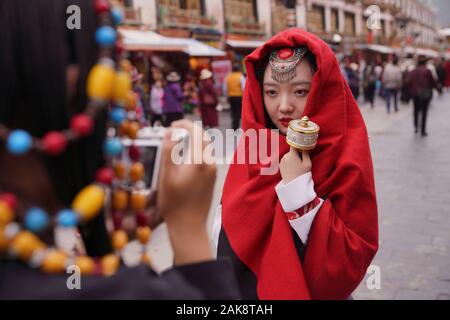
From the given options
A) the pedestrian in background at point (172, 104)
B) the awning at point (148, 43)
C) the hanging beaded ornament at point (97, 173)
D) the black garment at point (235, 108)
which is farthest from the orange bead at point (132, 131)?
the awning at point (148, 43)

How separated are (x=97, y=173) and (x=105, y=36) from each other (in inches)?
8.1

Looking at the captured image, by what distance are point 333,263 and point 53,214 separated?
103cm

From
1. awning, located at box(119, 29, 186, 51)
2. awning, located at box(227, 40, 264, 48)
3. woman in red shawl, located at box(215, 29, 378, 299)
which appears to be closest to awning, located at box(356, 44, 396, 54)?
awning, located at box(227, 40, 264, 48)

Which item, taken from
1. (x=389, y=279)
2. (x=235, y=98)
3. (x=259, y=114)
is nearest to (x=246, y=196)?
(x=259, y=114)

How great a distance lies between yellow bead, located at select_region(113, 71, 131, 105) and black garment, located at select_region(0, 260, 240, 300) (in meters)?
0.26

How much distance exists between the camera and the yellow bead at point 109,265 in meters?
0.79

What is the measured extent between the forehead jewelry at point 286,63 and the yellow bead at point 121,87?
1163mm

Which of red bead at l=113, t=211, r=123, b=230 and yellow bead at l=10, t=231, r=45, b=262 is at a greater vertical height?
yellow bead at l=10, t=231, r=45, b=262

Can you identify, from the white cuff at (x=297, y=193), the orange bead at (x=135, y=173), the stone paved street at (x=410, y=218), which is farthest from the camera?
the stone paved street at (x=410, y=218)

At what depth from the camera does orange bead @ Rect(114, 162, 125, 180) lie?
0.85 meters

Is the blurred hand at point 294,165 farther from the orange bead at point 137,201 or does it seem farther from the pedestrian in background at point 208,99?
the pedestrian in background at point 208,99

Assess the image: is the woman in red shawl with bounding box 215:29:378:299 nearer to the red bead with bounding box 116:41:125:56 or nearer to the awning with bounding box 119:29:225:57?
the red bead with bounding box 116:41:125:56

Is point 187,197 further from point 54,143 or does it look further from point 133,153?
point 54,143

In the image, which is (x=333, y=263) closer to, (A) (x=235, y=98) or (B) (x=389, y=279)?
(B) (x=389, y=279)
